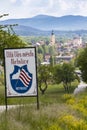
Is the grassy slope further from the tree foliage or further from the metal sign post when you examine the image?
the tree foliage

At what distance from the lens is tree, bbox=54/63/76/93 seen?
302 ft

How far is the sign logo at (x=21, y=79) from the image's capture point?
1422 centimetres

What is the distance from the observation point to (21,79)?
14.2m

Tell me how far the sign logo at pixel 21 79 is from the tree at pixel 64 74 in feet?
252

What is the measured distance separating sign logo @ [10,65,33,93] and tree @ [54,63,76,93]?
252ft

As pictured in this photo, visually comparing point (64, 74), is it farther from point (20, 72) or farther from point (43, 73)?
point (20, 72)

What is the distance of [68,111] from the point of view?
46.4 feet

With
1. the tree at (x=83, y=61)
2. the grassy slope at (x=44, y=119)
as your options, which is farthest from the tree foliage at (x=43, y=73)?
the grassy slope at (x=44, y=119)

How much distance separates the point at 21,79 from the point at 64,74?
260 ft

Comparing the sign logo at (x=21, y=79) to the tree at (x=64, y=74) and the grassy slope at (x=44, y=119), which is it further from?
the tree at (x=64, y=74)

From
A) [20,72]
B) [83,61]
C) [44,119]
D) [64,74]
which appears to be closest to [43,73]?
[64,74]

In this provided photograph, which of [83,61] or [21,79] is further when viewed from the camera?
[83,61]

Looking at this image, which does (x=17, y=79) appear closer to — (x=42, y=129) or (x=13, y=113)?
(x=13, y=113)

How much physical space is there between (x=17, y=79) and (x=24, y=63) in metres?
0.51
